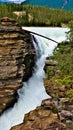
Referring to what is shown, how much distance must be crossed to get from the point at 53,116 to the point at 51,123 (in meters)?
0.65

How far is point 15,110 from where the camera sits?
18.9 metres

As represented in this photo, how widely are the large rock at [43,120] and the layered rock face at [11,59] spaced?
161cm

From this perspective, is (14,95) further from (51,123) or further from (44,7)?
(44,7)

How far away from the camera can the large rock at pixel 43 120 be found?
51.5 ft

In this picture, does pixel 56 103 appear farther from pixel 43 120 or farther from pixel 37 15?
pixel 37 15

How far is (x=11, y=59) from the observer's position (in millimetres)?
19406

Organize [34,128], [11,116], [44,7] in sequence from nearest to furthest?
[34,128] → [11,116] → [44,7]

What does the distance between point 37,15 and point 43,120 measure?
2069cm

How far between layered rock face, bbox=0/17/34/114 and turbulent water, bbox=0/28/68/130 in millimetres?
339

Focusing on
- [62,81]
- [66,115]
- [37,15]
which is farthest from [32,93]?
[37,15]

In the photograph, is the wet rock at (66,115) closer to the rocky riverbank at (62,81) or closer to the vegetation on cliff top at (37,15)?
the rocky riverbank at (62,81)

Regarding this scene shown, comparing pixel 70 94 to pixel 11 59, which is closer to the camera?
pixel 70 94

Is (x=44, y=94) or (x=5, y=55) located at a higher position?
(x=5, y=55)

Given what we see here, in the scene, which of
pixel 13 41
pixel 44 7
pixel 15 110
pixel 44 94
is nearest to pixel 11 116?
pixel 15 110
